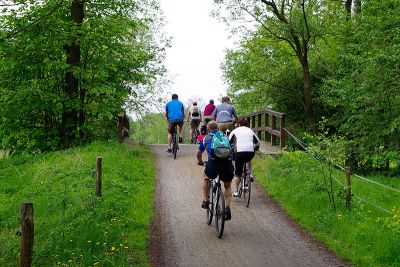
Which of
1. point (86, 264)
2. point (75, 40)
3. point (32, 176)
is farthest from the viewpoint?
point (75, 40)

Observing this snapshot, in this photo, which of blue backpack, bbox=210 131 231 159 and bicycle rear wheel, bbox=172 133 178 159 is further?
bicycle rear wheel, bbox=172 133 178 159

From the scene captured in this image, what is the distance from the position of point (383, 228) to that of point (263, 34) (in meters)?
17.1

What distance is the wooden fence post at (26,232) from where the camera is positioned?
647 centimetres

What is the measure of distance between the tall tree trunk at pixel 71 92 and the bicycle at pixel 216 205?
944cm

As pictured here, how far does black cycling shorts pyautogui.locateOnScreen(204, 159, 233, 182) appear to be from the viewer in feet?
32.3

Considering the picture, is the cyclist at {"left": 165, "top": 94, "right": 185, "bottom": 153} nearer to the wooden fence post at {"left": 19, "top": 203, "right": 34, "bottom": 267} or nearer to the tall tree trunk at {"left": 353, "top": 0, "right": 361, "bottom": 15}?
the tall tree trunk at {"left": 353, "top": 0, "right": 361, "bottom": 15}

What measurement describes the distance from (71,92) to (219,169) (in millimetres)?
11021

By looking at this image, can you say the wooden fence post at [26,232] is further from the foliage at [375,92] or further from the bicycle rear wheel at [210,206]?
the foliage at [375,92]

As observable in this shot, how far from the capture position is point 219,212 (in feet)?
32.1

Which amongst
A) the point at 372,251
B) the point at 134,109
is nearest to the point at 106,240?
the point at 372,251

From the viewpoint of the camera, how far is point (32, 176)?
15219mm

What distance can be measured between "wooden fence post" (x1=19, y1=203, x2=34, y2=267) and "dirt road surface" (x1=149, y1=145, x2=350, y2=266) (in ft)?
7.75

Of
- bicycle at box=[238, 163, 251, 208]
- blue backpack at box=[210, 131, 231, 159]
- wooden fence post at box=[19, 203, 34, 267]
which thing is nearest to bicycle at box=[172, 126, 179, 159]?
bicycle at box=[238, 163, 251, 208]

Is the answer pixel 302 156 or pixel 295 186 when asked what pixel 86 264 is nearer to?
pixel 295 186
